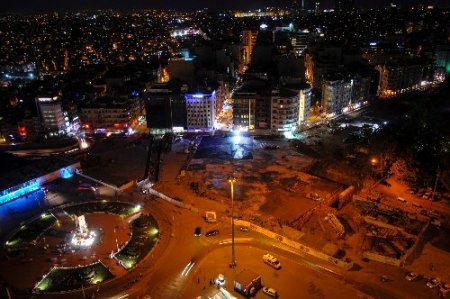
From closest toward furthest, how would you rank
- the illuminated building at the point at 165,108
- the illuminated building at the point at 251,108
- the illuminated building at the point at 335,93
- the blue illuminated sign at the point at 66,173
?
the blue illuminated sign at the point at 66,173 < the illuminated building at the point at 251,108 < the illuminated building at the point at 165,108 < the illuminated building at the point at 335,93

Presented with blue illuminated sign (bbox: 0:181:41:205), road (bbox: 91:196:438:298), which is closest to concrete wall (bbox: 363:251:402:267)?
road (bbox: 91:196:438:298)

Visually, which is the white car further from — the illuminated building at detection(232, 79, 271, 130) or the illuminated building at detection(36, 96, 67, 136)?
the illuminated building at detection(36, 96, 67, 136)

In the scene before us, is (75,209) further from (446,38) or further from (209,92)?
(446,38)

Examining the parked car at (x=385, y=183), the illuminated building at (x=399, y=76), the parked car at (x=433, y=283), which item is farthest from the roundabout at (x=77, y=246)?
the illuminated building at (x=399, y=76)

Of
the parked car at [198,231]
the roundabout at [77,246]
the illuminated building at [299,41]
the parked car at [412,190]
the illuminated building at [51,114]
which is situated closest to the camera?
the roundabout at [77,246]

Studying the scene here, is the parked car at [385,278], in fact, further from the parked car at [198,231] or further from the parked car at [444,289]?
the parked car at [198,231]

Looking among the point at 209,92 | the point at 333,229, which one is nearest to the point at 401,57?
the point at 209,92

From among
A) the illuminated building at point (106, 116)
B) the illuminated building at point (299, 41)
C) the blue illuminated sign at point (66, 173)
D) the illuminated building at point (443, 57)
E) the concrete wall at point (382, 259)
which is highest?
the illuminated building at point (299, 41)
